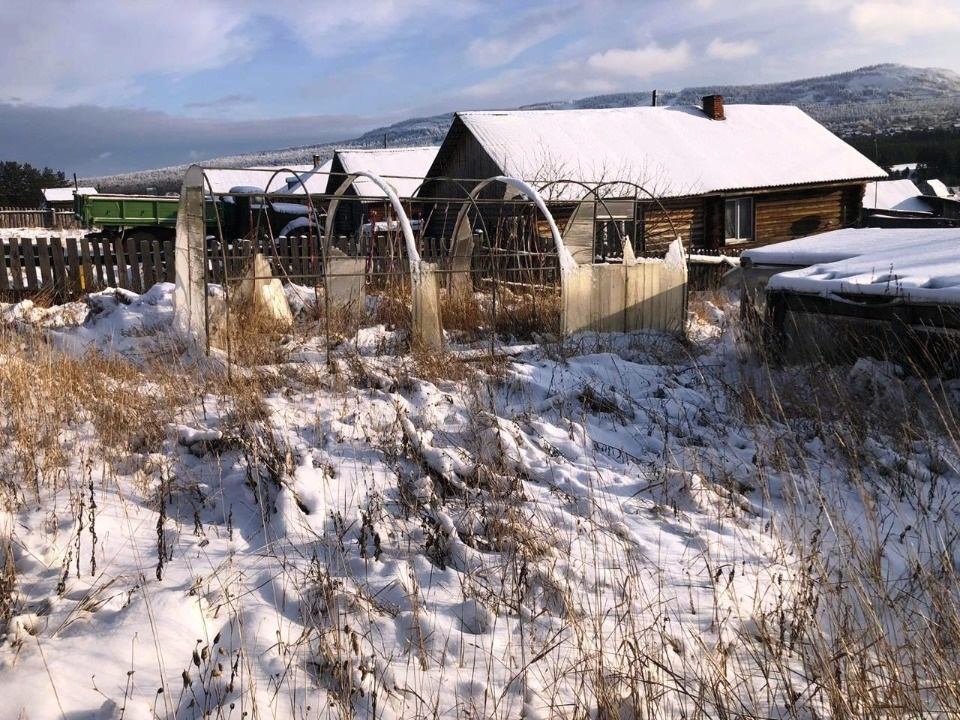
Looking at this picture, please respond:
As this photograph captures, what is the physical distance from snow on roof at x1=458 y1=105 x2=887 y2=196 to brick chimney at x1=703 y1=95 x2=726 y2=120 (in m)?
0.25

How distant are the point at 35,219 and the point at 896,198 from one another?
43676 mm

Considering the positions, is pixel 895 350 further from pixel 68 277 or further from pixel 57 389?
pixel 68 277

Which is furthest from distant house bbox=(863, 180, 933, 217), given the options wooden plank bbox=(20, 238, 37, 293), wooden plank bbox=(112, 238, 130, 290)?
wooden plank bbox=(20, 238, 37, 293)

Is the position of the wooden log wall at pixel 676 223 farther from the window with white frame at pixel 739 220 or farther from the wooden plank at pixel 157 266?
the wooden plank at pixel 157 266

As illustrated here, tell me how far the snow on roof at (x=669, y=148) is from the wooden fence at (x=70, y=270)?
9.75m

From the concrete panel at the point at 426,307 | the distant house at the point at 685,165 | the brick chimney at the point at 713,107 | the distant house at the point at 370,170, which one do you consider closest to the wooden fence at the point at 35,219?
the distant house at the point at 370,170

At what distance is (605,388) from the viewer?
261 inches

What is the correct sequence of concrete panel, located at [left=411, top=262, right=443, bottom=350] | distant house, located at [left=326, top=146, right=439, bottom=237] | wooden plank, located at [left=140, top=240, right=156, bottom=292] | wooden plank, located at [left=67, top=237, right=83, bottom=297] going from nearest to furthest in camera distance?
concrete panel, located at [left=411, top=262, right=443, bottom=350] → wooden plank, located at [left=67, top=237, right=83, bottom=297] → wooden plank, located at [left=140, top=240, right=156, bottom=292] → distant house, located at [left=326, top=146, right=439, bottom=237]

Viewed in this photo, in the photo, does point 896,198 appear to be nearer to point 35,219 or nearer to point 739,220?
point 739,220

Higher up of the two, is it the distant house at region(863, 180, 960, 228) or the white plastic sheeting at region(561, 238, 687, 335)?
the distant house at region(863, 180, 960, 228)

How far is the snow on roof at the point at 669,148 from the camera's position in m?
20.5

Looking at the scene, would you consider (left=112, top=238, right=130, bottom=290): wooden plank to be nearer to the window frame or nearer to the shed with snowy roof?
the shed with snowy roof

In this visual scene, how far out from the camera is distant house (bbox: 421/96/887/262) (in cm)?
2033

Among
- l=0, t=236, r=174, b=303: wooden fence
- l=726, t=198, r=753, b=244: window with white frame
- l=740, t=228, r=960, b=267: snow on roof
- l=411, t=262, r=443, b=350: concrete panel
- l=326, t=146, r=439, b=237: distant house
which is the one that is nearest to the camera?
l=411, t=262, r=443, b=350: concrete panel
